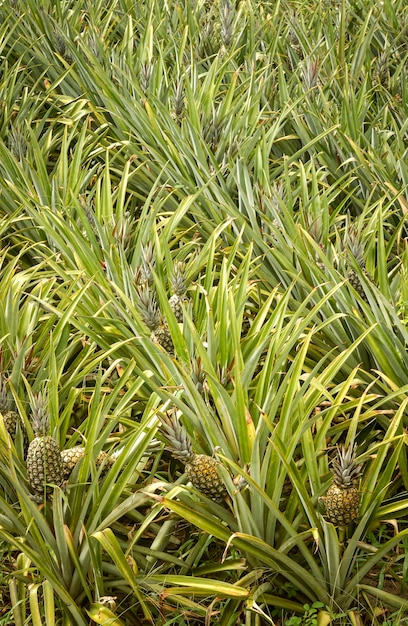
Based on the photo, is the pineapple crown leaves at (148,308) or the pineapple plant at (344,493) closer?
the pineapple plant at (344,493)

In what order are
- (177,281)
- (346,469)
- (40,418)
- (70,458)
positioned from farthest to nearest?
(177,281) → (70,458) → (40,418) → (346,469)

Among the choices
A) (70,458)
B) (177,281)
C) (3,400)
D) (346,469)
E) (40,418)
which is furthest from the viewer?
(177,281)

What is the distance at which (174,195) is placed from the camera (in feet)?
11.6

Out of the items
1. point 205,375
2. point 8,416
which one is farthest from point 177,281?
point 8,416

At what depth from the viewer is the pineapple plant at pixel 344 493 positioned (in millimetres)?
1845

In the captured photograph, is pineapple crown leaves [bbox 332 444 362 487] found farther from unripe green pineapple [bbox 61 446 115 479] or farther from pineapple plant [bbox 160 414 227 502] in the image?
unripe green pineapple [bbox 61 446 115 479]

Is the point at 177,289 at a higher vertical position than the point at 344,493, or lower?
higher

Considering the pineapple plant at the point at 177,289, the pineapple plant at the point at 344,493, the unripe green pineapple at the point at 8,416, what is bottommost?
the pineapple plant at the point at 344,493

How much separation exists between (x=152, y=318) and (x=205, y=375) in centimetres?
37

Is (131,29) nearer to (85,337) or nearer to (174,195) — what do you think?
(174,195)

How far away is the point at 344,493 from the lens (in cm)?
186

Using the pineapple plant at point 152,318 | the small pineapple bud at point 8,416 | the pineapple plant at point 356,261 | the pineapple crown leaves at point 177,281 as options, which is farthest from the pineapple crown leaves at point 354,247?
the small pineapple bud at point 8,416

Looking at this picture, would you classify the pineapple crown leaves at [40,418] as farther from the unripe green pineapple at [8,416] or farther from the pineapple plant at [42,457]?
the unripe green pineapple at [8,416]

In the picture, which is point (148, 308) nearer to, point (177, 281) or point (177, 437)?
point (177, 281)
